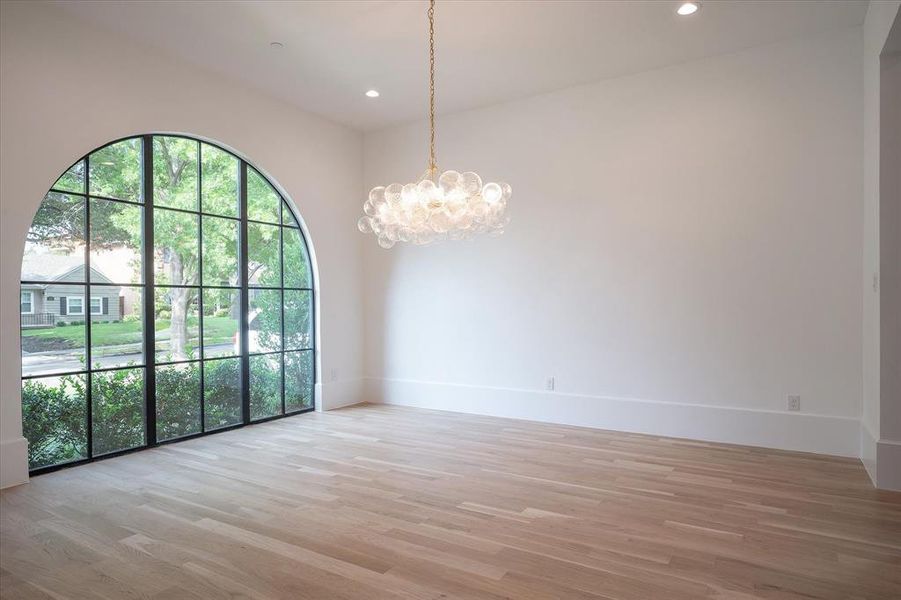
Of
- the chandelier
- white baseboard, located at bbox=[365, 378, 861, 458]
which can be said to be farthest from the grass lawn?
the chandelier

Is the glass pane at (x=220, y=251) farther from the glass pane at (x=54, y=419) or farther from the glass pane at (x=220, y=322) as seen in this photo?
the glass pane at (x=54, y=419)

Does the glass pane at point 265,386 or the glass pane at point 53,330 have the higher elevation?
the glass pane at point 53,330

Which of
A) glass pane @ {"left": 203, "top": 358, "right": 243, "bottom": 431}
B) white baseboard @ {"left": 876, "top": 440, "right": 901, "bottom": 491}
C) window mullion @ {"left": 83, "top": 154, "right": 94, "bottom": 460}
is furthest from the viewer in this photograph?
glass pane @ {"left": 203, "top": 358, "right": 243, "bottom": 431}

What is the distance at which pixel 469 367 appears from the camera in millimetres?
5855

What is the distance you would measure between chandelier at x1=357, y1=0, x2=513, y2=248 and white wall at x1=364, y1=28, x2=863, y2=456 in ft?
5.47

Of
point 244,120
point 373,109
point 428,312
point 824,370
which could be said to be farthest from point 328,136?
point 824,370

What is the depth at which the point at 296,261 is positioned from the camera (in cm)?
592

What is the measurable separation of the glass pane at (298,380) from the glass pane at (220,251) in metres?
1.07

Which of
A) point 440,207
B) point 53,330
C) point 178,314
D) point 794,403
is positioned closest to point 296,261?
point 178,314

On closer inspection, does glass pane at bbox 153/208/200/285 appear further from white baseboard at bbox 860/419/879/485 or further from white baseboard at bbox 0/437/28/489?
white baseboard at bbox 860/419/879/485

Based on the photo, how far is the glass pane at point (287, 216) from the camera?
18.9ft

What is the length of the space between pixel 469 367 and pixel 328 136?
9.95ft

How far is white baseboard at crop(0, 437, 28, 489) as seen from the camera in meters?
Result: 3.53

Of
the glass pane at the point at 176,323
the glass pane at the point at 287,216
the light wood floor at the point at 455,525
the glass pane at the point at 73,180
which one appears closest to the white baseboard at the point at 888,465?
the light wood floor at the point at 455,525
